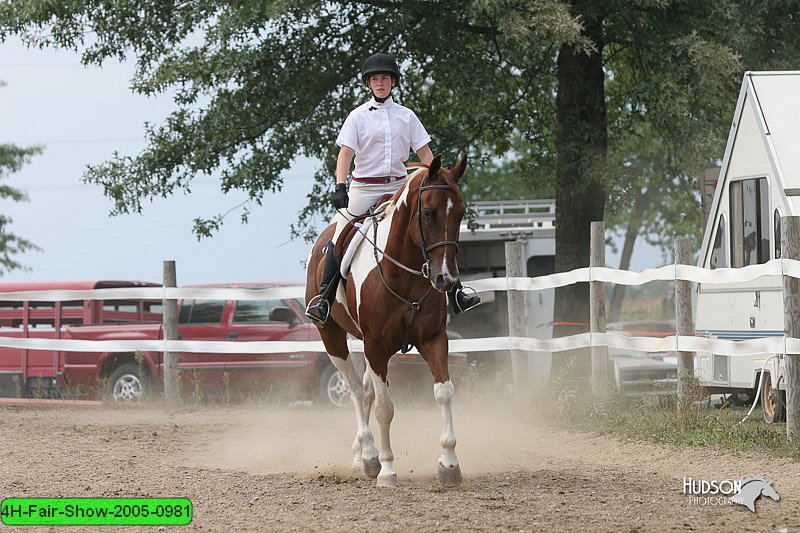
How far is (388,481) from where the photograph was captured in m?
8.27

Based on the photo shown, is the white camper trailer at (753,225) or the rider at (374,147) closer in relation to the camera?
the rider at (374,147)

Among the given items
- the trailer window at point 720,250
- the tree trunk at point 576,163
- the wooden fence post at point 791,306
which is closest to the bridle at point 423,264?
the wooden fence post at point 791,306

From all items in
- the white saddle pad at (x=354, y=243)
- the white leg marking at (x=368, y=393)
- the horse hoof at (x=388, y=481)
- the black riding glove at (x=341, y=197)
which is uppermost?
the black riding glove at (x=341, y=197)

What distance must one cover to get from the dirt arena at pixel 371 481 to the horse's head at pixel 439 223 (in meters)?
1.50

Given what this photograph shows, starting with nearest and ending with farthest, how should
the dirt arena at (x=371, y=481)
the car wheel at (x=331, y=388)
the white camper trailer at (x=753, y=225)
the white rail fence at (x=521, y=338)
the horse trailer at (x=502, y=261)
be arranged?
the dirt arena at (x=371, y=481) < the white rail fence at (x=521, y=338) < the white camper trailer at (x=753, y=225) < the car wheel at (x=331, y=388) < the horse trailer at (x=502, y=261)

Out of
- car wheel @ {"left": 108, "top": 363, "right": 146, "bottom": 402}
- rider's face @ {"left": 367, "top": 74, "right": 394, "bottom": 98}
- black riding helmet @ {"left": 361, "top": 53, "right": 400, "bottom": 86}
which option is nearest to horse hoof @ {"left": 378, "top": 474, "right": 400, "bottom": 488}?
rider's face @ {"left": 367, "top": 74, "right": 394, "bottom": 98}

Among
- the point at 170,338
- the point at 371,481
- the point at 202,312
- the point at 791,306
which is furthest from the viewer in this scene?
the point at 202,312

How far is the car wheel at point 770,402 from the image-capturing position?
36.9ft

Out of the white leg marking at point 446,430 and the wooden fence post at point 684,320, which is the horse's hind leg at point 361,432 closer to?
the white leg marking at point 446,430

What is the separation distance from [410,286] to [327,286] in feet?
3.57

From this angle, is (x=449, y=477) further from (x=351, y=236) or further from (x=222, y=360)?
(x=222, y=360)

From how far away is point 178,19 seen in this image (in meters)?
18.3

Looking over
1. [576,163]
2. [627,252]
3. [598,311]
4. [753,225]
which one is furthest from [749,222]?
[627,252]

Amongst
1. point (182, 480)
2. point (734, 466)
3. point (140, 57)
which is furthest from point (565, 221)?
point (182, 480)
